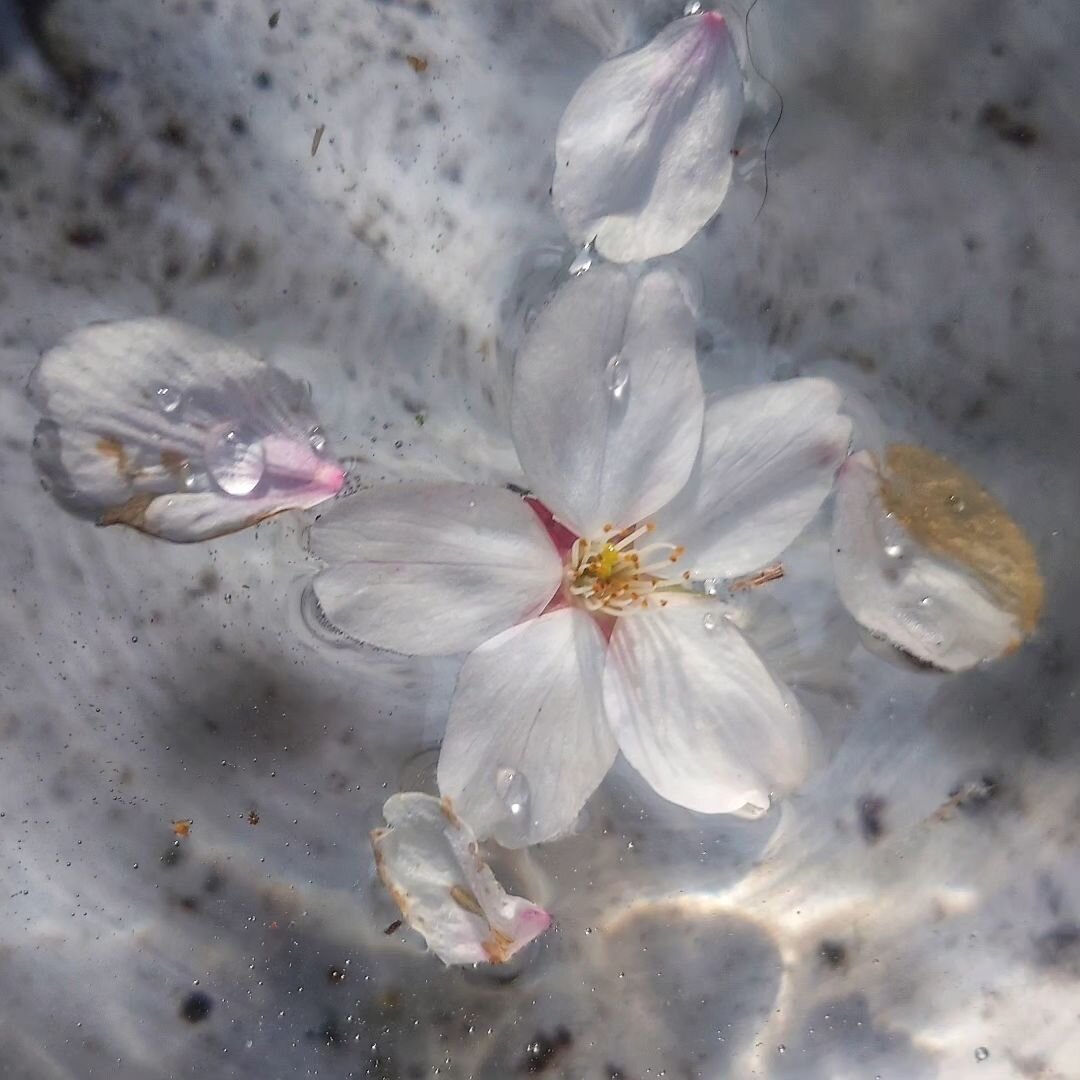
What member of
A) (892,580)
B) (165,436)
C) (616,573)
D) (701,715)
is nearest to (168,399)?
(165,436)

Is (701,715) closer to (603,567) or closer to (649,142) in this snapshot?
(603,567)

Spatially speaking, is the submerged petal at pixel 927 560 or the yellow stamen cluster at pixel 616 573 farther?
the submerged petal at pixel 927 560

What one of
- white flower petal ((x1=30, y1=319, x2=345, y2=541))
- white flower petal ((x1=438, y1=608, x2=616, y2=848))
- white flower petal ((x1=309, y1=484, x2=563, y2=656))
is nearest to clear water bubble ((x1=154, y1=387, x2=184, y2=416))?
white flower petal ((x1=30, y1=319, x2=345, y2=541))

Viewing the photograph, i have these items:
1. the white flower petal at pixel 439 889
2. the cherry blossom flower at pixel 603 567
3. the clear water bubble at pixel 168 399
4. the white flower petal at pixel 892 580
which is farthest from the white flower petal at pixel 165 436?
the white flower petal at pixel 892 580

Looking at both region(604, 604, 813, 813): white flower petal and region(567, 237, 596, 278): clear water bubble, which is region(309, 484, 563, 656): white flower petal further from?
region(567, 237, 596, 278): clear water bubble

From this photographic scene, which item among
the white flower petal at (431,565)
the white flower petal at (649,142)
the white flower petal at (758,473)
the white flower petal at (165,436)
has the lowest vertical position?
the white flower petal at (165,436)

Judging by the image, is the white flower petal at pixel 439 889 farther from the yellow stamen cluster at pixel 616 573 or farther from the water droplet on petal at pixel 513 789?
the yellow stamen cluster at pixel 616 573
